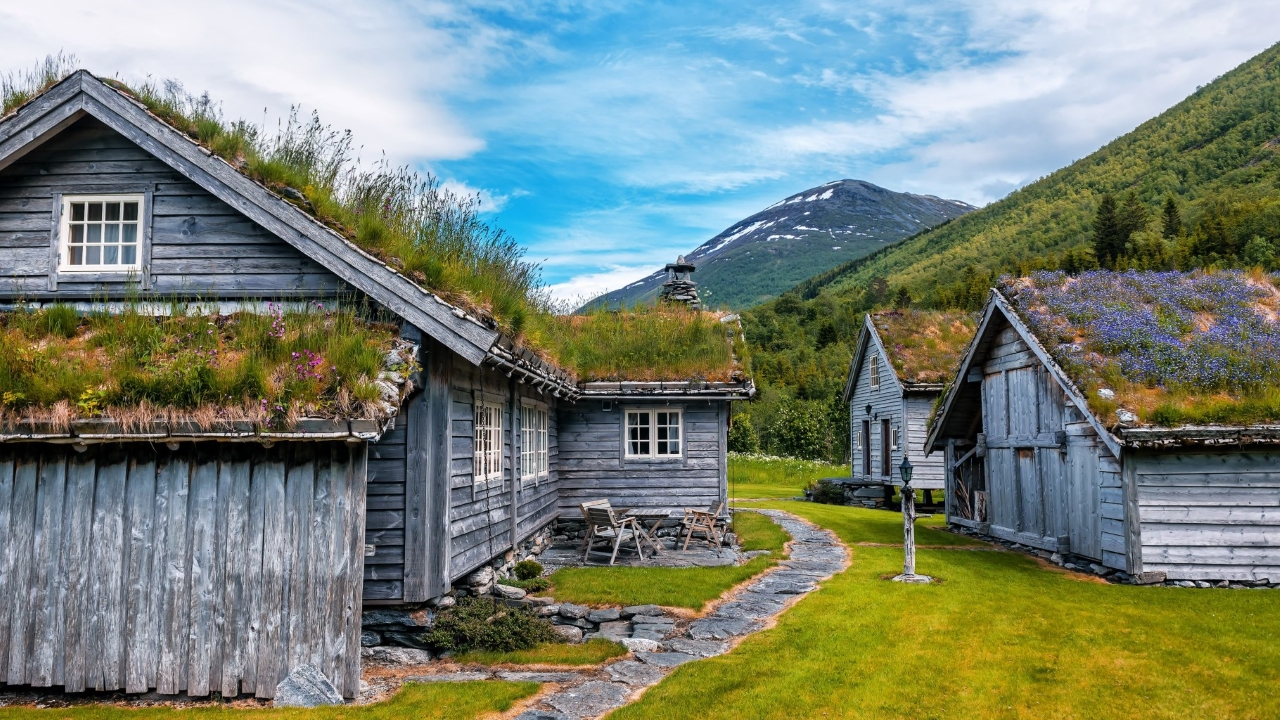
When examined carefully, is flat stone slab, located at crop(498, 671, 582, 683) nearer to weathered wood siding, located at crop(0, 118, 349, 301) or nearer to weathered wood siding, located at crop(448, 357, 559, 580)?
weathered wood siding, located at crop(448, 357, 559, 580)

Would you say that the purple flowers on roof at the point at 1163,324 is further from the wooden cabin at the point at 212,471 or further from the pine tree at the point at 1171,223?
the pine tree at the point at 1171,223

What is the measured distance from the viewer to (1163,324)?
13633 mm

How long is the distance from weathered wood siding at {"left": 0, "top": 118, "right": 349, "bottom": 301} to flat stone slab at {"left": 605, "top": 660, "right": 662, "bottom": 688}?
17.7ft

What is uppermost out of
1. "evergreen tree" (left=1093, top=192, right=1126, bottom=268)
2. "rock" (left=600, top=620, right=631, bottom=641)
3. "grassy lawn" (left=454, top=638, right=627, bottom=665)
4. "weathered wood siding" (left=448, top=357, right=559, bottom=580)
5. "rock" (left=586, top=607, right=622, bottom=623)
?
"evergreen tree" (left=1093, top=192, right=1126, bottom=268)

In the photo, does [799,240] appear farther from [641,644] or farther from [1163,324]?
[641,644]

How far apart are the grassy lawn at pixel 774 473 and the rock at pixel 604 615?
70.6ft

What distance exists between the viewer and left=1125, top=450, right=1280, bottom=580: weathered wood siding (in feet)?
39.2

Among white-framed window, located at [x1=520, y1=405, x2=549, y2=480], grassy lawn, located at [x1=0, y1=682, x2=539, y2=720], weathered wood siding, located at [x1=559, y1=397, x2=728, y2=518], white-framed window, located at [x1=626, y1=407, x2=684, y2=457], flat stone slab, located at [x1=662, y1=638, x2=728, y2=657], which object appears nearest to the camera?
grassy lawn, located at [x1=0, y1=682, x2=539, y2=720]

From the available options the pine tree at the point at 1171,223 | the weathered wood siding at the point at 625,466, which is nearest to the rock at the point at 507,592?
the weathered wood siding at the point at 625,466

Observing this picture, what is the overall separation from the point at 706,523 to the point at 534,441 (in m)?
3.71

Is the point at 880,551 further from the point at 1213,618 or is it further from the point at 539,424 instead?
the point at 539,424

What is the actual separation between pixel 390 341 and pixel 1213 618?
1054 cm

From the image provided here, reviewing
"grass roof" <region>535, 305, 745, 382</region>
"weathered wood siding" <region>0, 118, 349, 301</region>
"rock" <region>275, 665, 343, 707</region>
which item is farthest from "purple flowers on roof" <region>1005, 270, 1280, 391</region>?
"weathered wood siding" <region>0, 118, 349, 301</region>

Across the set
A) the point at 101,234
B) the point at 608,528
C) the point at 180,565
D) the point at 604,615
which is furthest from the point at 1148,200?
the point at 180,565
